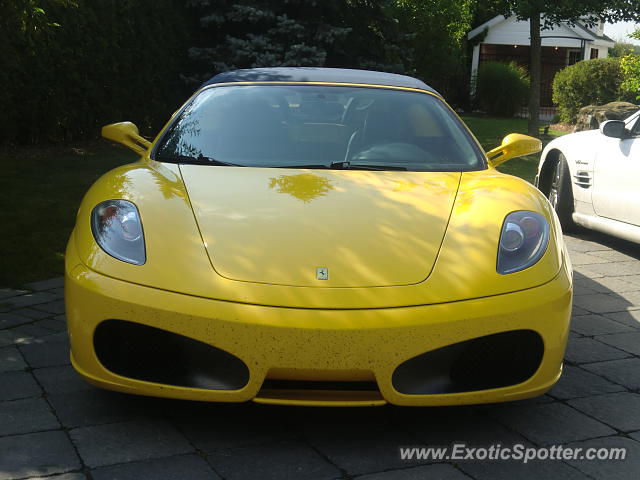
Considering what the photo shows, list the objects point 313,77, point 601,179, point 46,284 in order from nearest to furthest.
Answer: point 313,77 → point 46,284 → point 601,179

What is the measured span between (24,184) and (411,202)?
21.9 feet

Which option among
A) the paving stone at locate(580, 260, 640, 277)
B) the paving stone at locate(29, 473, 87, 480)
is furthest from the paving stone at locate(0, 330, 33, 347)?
the paving stone at locate(580, 260, 640, 277)

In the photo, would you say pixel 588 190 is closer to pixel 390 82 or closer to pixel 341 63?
pixel 390 82

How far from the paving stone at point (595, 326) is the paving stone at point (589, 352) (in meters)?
0.17

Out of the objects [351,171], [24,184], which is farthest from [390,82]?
[24,184]

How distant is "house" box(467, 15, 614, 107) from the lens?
3731 centimetres

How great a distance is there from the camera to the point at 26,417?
10.7ft

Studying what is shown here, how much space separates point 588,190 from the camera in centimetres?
689

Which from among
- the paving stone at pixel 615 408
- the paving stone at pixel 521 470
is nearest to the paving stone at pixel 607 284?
the paving stone at pixel 615 408

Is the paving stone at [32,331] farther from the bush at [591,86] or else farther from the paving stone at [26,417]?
the bush at [591,86]

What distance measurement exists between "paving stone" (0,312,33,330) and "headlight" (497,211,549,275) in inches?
105

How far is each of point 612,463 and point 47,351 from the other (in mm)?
2570

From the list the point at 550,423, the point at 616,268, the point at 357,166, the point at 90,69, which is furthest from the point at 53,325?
the point at 90,69

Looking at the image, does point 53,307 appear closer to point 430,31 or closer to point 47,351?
point 47,351
